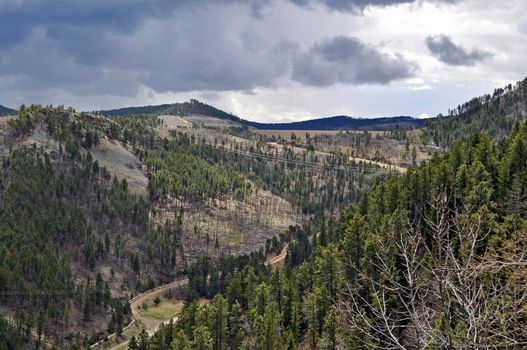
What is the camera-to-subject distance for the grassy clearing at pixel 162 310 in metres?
164

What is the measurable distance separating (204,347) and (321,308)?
18736mm

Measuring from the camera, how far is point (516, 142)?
9031 centimetres

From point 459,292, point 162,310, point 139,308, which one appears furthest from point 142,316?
point 459,292

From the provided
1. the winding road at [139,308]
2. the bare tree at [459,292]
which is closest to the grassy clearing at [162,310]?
the winding road at [139,308]

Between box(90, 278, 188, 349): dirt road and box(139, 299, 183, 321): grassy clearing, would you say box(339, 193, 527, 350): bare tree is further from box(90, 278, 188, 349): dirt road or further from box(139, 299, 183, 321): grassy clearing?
box(139, 299, 183, 321): grassy clearing

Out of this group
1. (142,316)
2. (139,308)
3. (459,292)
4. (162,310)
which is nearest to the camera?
(459,292)

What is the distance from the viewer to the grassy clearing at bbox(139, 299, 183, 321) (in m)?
164

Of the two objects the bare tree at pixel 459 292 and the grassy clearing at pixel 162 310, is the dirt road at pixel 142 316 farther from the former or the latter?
the bare tree at pixel 459 292

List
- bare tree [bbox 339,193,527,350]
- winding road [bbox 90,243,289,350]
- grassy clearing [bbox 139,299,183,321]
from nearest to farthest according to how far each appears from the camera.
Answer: bare tree [bbox 339,193,527,350], winding road [bbox 90,243,289,350], grassy clearing [bbox 139,299,183,321]

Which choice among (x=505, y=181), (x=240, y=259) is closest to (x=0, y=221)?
(x=240, y=259)

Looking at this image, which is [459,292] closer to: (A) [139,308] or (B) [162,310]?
(B) [162,310]

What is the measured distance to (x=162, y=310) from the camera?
17012 centimetres

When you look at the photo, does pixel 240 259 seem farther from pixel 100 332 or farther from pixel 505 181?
pixel 505 181

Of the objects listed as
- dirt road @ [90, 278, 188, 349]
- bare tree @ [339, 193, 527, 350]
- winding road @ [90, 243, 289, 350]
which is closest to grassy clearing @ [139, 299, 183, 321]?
winding road @ [90, 243, 289, 350]
